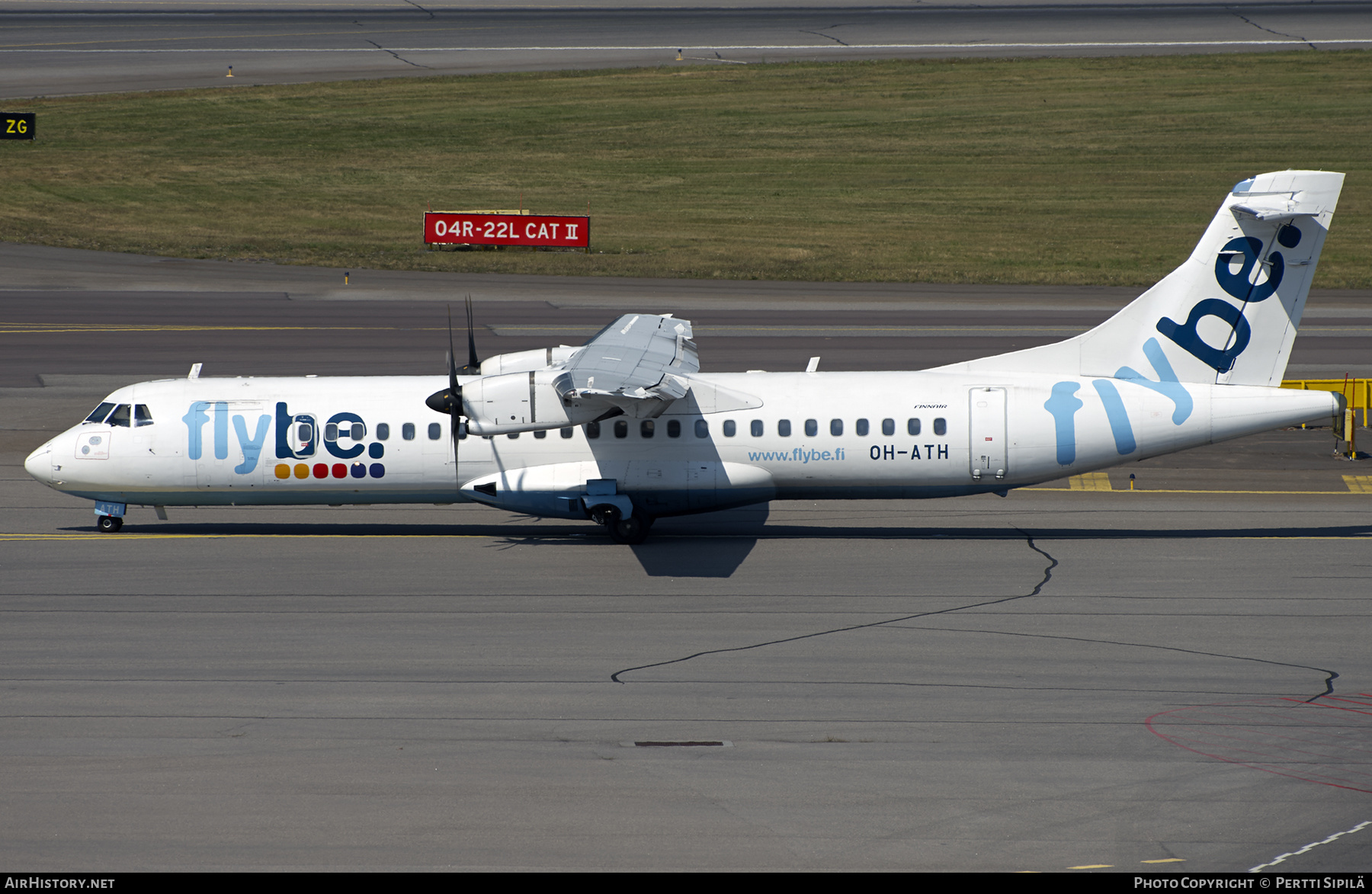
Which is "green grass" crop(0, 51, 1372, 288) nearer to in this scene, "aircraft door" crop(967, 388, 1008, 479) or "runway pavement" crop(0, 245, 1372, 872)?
"runway pavement" crop(0, 245, 1372, 872)

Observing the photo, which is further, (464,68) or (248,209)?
(464,68)

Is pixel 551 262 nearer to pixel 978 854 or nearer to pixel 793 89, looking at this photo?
pixel 793 89

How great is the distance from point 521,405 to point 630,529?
3.38 meters

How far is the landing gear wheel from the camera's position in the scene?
2389 cm

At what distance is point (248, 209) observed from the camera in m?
66.8

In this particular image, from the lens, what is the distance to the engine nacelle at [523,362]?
23172 millimetres

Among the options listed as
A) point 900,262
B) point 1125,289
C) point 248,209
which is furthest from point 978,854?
point 248,209

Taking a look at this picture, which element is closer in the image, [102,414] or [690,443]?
[690,443]

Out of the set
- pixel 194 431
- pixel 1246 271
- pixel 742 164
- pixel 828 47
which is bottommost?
pixel 194 431

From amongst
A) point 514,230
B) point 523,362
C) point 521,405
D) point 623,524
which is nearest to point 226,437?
point 523,362

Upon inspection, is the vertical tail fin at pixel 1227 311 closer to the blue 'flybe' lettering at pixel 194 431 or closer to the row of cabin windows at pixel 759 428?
the row of cabin windows at pixel 759 428

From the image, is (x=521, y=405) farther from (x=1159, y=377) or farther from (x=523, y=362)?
(x=1159, y=377)

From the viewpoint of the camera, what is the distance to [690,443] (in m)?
23.8

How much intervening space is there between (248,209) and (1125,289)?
4185cm
